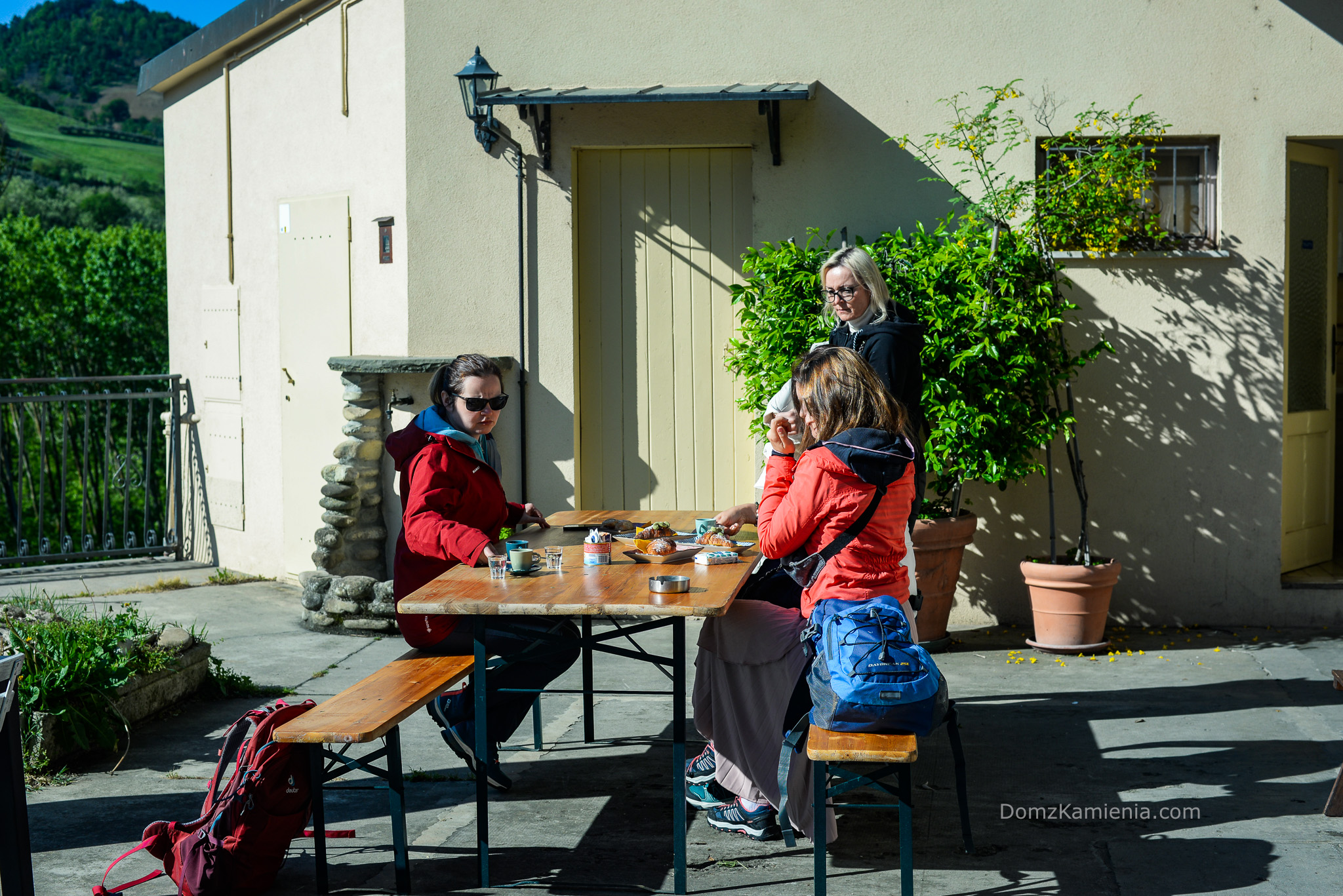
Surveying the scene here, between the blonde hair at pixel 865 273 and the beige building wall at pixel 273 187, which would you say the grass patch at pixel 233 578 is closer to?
the beige building wall at pixel 273 187

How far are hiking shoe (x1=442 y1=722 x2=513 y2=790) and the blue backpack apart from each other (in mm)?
1266

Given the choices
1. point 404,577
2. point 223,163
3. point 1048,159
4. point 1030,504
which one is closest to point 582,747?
point 404,577

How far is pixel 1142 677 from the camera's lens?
18.4 feet

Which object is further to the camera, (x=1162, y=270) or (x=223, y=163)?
(x=223, y=163)

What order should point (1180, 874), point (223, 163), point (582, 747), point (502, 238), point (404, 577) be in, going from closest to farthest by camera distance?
1. point (1180, 874)
2. point (404, 577)
3. point (582, 747)
4. point (502, 238)
5. point (223, 163)

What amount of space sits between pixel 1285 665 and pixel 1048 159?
113 inches

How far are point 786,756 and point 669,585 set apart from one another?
0.62 meters

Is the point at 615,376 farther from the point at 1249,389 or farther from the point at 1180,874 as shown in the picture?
the point at 1180,874

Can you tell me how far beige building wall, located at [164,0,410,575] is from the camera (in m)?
7.14

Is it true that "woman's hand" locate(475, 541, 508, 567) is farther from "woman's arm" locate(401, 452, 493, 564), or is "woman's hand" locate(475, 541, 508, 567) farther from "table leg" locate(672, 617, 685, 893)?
"table leg" locate(672, 617, 685, 893)

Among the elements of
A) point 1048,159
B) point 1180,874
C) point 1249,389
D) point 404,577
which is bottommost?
point 1180,874

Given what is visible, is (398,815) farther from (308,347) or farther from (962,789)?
(308,347)

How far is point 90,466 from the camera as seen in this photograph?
1989 centimetres

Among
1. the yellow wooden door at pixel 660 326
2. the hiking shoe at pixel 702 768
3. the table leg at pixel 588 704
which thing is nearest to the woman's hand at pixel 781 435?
the hiking shoe at pixel 702 768
